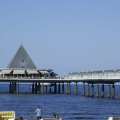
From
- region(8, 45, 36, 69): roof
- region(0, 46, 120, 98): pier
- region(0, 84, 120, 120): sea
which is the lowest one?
region(0, 84, 120, 120): sea

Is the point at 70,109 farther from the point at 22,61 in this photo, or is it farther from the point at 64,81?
the point at 22,61

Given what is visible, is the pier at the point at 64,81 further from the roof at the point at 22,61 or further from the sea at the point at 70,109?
the roof at the point at 22,61

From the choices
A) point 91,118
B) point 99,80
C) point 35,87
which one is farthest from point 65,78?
point 91,118

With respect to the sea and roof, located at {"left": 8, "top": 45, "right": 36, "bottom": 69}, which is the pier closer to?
the sea

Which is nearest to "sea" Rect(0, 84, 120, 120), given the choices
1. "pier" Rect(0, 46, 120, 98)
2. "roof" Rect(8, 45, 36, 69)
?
"pier" Rect(0, 46, 120, 98)

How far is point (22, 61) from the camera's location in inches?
7028

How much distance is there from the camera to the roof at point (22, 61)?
173m

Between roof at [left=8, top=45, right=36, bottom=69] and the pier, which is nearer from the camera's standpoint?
the pier

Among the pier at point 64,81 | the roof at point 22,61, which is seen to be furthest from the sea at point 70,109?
the roof at point 22,61

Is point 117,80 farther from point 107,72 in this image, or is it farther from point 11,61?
point 11,61

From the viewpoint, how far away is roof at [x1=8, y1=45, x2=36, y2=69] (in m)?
173

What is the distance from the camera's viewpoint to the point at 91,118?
61562mm

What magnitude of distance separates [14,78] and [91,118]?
2806 inches

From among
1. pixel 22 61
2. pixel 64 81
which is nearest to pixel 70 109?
pixel 64 81
